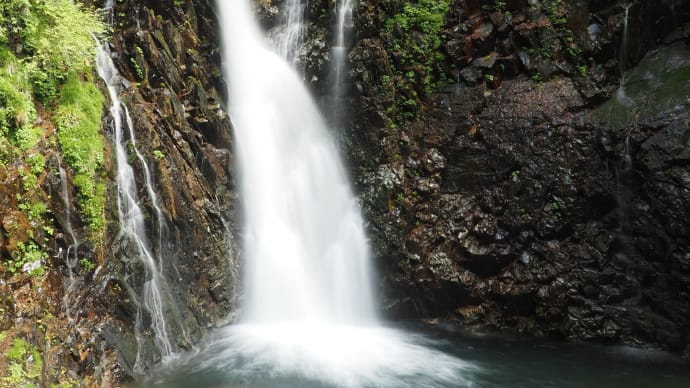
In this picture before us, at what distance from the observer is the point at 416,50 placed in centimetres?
1241

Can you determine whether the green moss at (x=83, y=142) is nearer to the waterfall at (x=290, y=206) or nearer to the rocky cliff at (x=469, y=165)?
the rocky cliff at (x=469, y=165)

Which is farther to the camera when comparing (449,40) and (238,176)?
(449,40)

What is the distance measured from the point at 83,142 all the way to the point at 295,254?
18.5 feet

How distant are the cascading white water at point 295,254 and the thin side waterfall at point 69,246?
111 inches

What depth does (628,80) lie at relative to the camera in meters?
10.4

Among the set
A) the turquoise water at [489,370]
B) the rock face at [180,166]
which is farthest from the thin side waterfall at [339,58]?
the turquoise water at [489,370]

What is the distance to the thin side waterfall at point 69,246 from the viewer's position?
21.3 feet

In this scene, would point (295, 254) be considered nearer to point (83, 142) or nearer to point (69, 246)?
point (69, 246)

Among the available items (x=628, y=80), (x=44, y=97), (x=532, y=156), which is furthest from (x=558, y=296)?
(x=44, y=97)

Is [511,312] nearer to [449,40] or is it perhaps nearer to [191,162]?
[449,40]

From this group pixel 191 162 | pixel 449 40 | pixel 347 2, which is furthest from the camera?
pixel 347 2

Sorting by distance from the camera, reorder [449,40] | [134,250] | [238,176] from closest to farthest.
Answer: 1. [134,250]
2. [238,176]
3. [449,40]

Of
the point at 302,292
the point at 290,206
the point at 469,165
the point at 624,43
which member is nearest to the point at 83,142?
the point at 290,206

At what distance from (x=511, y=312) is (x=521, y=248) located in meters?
1.56
